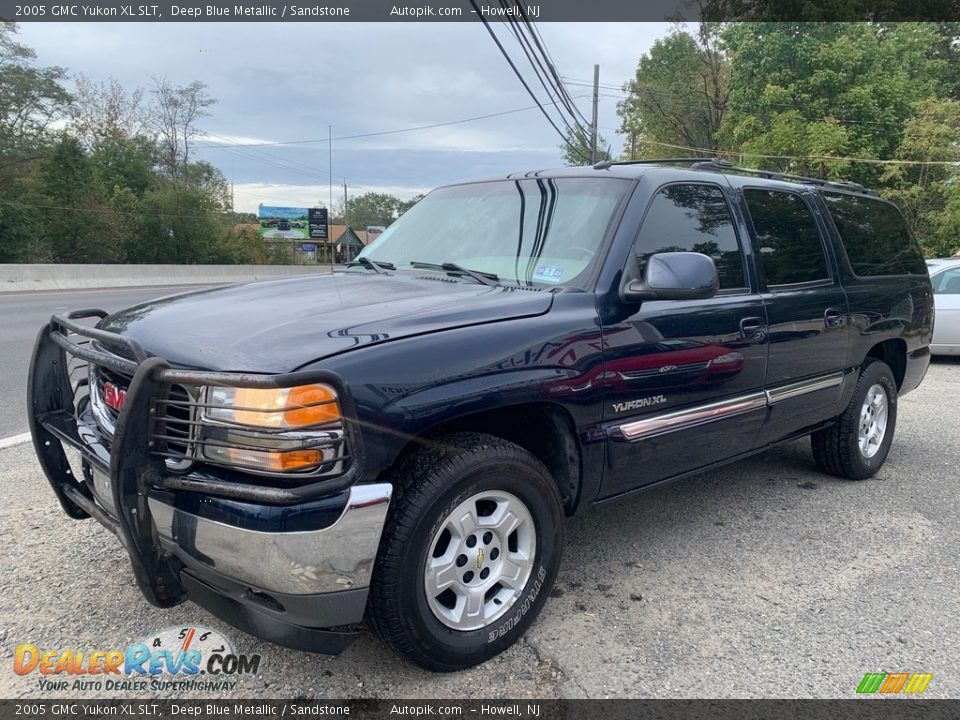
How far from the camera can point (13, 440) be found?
16.8ft

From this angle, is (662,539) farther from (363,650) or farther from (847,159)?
(847,159)

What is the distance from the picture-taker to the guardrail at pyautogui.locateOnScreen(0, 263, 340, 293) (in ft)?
66.8

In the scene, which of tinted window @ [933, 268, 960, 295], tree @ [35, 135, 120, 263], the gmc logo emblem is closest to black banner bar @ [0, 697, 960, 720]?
the gmc logo emblem

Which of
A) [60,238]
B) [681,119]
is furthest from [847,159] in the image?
[60,238]

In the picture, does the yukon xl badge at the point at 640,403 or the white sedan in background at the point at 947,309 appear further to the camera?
the white sedan in background at the point at 947,309

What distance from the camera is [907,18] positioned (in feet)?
93.1

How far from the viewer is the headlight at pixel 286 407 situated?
82.1 inches

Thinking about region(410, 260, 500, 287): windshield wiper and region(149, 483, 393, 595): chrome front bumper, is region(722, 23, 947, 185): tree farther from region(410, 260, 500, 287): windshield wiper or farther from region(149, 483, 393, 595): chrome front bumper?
region(149, 483, 393, 595): chrome front bumper

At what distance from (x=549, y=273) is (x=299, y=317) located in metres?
1.14

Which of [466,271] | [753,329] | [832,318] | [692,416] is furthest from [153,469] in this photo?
[832,318]

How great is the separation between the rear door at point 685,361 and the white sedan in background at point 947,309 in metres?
7.48

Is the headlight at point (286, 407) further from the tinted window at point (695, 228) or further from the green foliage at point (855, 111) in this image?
the green foliage at point (855, 111)

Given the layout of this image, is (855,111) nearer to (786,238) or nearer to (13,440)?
(786,238)

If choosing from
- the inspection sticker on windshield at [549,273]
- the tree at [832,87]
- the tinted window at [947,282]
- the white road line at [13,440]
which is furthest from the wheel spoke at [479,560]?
the tree at [832,87]
